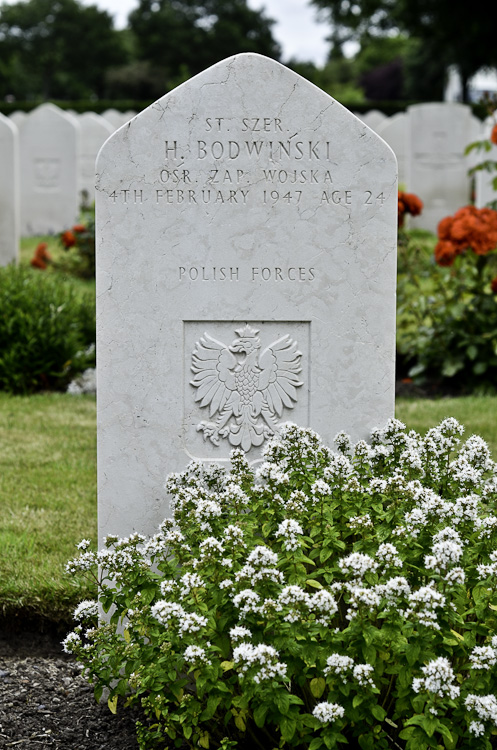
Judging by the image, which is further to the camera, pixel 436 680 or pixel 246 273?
pixel 246 273

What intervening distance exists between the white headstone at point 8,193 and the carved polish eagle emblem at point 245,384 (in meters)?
7.78

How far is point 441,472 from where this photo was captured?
291 cm

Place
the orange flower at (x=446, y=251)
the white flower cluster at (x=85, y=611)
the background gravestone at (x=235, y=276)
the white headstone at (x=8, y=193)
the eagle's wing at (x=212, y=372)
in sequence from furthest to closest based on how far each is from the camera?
the white headstone at (x=8, y=193), the orange flower at (x=446, y=251), the eagle's wing at (x=212, y=372), the background gravestone at (x=235, y=276), the white flower cluster at (x=85, y=611)

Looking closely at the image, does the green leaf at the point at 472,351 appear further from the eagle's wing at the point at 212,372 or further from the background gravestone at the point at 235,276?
the eagle's wing at the point at 212,372

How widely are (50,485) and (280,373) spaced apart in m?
1.93

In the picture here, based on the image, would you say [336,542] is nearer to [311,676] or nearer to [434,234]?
[311,676]

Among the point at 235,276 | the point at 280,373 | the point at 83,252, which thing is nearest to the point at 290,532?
the point at 280,373

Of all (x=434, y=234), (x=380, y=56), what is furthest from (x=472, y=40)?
(x=380, y=56)

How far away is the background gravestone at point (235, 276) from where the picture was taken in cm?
304

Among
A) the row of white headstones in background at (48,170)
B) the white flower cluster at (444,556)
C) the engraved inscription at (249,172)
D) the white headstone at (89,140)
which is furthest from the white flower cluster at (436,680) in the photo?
the white headstone at (89,140)

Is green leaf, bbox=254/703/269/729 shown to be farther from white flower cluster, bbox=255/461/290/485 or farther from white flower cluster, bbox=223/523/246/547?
white flower cluster, bbox=255/461/290/485

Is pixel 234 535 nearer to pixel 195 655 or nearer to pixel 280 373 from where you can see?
pixel 195 655

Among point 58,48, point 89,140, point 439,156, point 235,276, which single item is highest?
point 58,48

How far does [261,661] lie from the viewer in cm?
207
